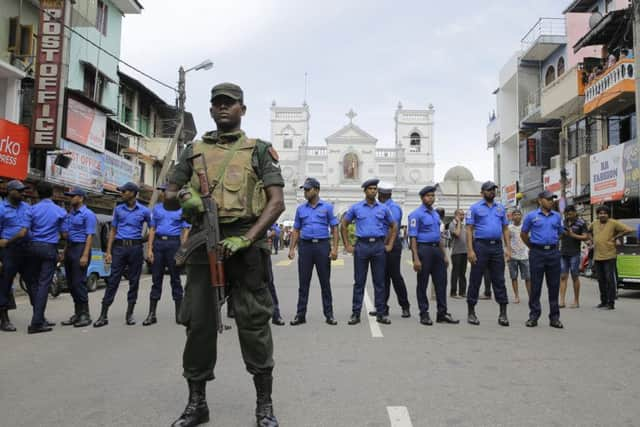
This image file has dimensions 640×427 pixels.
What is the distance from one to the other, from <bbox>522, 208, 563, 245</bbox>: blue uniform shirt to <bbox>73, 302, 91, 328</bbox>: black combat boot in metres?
5.97

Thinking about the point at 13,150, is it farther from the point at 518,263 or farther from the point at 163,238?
the point at 518,263

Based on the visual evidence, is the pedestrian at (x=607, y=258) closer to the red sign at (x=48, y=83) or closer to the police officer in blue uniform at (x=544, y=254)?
the police officer in blue uniform at (x=544, y=254)

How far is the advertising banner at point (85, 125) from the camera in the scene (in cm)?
1952

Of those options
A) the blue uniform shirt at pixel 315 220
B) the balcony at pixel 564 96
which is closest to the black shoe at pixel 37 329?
the blue uniform shirt at pixel 315 220

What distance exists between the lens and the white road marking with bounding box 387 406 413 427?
3.54 meters

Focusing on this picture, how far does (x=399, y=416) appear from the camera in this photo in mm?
3686

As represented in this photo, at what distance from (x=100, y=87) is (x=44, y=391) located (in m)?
20.9

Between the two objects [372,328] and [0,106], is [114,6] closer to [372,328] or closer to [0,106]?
[0,106]

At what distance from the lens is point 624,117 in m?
21.6

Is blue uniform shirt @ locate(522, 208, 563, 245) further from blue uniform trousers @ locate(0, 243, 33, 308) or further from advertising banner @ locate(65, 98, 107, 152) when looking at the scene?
advertising banner @ locate(65, 98, 107, 152)

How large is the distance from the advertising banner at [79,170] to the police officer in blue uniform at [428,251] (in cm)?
1396

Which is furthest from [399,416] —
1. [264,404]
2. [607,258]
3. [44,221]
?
Answer: [607,258]

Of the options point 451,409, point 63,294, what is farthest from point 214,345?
point 63,294

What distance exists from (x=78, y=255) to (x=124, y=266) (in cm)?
60
